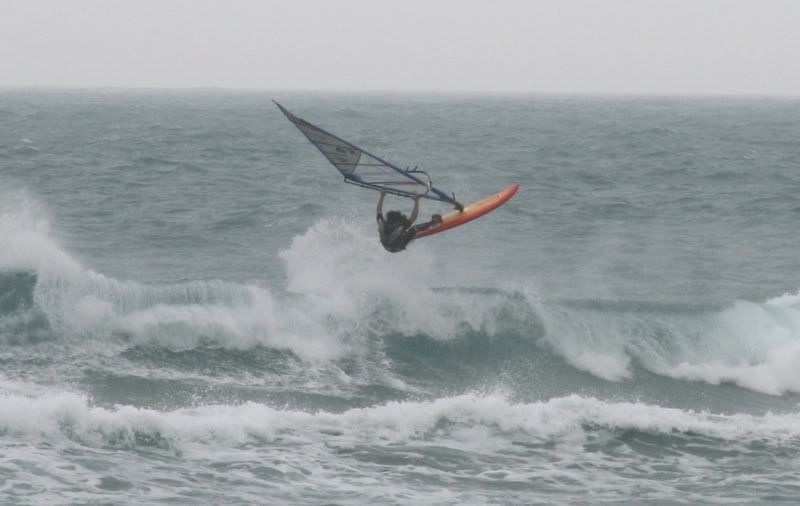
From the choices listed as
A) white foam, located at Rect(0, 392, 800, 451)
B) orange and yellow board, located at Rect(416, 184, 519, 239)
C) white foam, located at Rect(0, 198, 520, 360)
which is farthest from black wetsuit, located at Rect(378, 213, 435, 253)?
white foam, located at Rect(0, 198, 520, 360)

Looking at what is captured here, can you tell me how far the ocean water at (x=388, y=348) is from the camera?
12.2m

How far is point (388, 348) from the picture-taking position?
680 inches

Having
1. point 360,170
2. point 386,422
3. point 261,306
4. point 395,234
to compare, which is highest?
point 360,170

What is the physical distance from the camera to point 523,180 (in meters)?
33.4

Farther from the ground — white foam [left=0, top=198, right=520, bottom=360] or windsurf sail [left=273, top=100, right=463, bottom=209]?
windsurf sail [left=273, top=100, right=463, bottom=209]

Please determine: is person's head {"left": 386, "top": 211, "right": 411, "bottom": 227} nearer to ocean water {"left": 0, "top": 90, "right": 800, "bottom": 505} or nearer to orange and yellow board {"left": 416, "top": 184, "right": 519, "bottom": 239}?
orange and yellow board {"left": 416, "top": 184, "right": 519, "bottom": 239}

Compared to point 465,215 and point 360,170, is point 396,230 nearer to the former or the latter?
→ point 360,170

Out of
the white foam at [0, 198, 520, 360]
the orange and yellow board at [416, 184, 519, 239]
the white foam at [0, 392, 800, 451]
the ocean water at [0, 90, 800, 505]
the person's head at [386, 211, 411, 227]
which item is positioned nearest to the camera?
the ocean water at [0, 90, 800, 505]

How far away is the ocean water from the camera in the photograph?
12.2 m

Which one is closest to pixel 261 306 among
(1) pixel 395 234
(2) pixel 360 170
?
(2) pixel 360 170

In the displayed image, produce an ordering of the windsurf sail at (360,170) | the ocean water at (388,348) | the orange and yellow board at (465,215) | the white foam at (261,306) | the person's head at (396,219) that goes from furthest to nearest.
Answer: the white foam at (261,306) < the orange and yellow board at (465,215) < the person's head at (396,219) < the windsurf sail at (360,170) < the ocean water at (388,348)

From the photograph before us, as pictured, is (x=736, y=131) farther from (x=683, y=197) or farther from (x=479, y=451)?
(x=479, y=451)

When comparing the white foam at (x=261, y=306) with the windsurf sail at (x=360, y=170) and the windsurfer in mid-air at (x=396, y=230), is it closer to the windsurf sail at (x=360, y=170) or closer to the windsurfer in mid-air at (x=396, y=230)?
the windsurfer in mid-air at (x=396, y=230)

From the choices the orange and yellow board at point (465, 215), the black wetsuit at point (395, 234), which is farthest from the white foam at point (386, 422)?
the orange and yellow board at point (465, 215)
